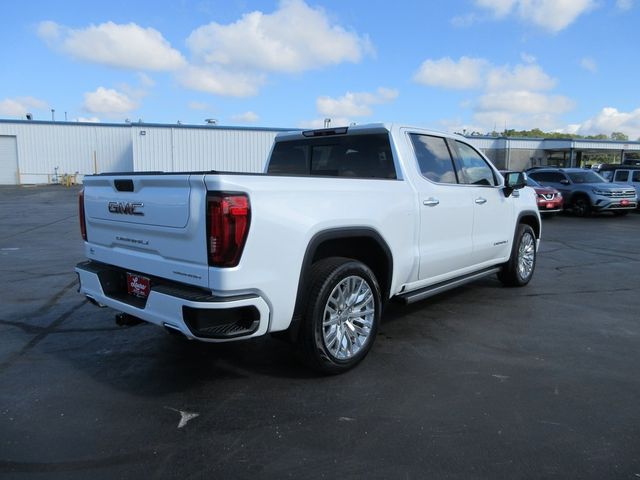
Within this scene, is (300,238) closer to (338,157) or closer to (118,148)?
(338,157)

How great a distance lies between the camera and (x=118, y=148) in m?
38.8

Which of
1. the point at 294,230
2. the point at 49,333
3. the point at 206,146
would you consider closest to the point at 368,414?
the point at 294,230

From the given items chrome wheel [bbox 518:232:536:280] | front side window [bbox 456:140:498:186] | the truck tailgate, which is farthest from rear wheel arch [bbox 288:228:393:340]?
chrome wheel [bbox 518:232:536:280]

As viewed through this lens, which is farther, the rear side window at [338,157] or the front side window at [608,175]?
the front side window at [608,175]

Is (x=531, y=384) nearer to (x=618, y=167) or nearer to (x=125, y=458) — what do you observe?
(x=125, y=458)

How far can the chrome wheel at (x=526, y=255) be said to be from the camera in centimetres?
654

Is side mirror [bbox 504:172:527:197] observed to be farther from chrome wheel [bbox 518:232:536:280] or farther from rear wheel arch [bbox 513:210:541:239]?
chrome wheel [bbox 518:232:536:280]

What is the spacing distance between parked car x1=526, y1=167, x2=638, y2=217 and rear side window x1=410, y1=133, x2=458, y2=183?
567 inches

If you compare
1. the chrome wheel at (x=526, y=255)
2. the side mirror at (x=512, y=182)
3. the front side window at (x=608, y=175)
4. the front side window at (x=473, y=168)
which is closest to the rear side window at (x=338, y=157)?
the front side window at (x=473, y=168)

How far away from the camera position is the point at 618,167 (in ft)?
66.7

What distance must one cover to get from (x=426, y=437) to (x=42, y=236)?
1141cm

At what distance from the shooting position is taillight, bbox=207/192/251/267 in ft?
9.66

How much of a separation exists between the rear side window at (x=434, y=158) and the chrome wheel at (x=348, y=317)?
1.41m

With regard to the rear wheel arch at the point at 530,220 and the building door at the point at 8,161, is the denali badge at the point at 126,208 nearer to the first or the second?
the rear wheel arch at the point at 530,220
